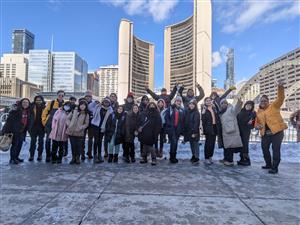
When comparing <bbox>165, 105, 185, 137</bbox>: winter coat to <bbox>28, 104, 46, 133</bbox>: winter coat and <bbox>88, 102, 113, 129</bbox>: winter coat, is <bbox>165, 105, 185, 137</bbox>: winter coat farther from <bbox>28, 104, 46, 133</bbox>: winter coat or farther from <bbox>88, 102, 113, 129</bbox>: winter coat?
<bbox>28, 104, 46, 133</bbox>: winter coat

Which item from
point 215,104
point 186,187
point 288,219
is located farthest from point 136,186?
point 215,104

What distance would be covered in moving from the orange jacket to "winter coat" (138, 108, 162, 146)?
2.48 m

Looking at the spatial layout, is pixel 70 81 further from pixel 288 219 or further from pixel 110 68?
pixel 288 219

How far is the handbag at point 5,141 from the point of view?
5991 millimetres

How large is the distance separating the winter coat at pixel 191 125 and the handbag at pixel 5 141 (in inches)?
177

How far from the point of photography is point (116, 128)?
6.34 meters

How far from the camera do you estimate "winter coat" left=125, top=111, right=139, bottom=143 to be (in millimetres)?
6281

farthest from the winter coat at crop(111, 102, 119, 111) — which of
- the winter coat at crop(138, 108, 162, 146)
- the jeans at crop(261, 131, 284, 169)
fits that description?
the jeans at crop(261, 131, 284, 169)

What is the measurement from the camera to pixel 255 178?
4934 millimetres

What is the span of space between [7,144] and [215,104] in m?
5.54

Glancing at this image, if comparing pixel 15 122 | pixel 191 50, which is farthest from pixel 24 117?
pixel 191 50

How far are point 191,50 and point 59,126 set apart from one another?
76.2 m

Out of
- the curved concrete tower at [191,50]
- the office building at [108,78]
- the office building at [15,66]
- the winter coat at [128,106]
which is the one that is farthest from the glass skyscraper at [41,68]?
the winter coat at [128,106]

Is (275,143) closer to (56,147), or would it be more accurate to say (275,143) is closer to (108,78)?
(56,147)
